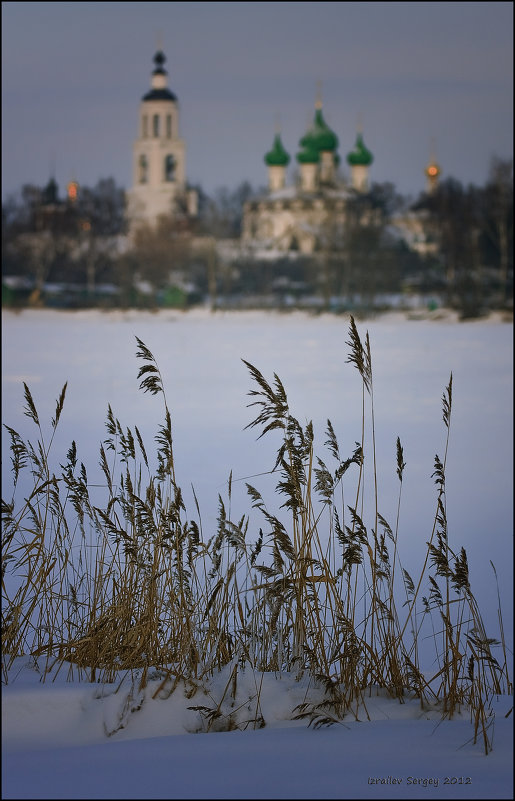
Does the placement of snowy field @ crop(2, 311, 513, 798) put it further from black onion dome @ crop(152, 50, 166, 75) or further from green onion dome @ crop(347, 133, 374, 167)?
black onion dome @ crop(152, 50, 166, 75)

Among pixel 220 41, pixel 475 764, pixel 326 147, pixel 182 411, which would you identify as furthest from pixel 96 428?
pixel 220 41

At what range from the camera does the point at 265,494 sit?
5.45m

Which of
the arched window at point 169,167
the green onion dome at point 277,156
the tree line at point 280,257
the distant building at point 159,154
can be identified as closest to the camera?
the tree line at point 280,257

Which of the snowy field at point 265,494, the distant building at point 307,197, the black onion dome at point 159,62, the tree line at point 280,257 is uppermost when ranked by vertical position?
the black onion dome at point 159,62

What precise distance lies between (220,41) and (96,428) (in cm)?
5757

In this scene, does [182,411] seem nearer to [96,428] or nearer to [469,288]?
[96,428]

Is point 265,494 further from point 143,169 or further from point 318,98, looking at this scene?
point 143,169

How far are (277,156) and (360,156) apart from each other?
166 inches

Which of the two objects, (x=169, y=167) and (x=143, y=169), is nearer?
(x=169, y=167)

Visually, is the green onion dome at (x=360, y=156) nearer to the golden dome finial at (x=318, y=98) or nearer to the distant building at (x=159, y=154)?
the golden dome finial at (x=318, y=98)

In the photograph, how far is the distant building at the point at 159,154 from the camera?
5538 cm

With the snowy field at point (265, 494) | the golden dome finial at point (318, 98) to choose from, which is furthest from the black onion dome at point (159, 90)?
the snowy field at point (265, 494)

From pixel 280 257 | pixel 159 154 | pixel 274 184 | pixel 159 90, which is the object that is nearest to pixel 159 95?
pixel 159 90

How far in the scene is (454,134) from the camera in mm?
55375
